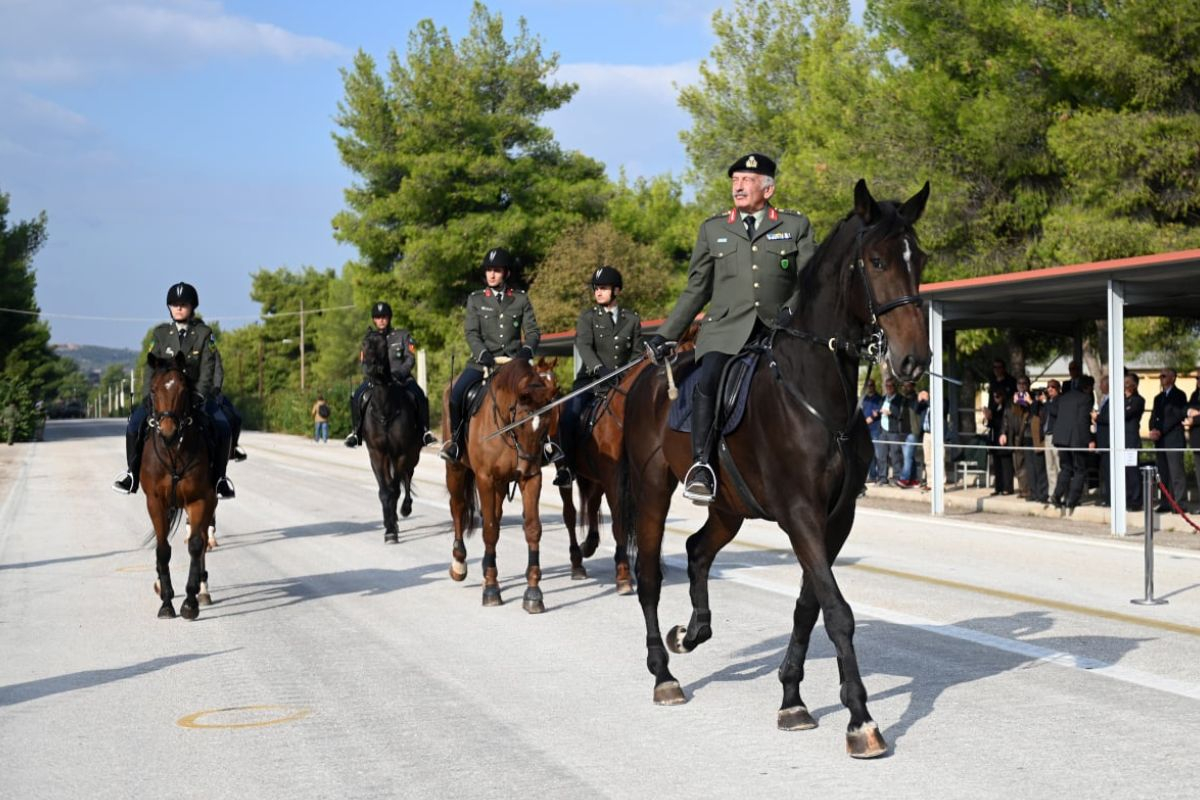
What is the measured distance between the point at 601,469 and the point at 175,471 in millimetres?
3777

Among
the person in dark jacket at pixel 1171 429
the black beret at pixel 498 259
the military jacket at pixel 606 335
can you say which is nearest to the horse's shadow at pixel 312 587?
the military jacket at pixel 606 335

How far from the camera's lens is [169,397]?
37.6 feet

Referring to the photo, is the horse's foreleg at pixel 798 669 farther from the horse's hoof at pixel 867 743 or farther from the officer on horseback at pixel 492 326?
the officer on horseback at pixel 492 326

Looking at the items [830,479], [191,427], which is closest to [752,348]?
[830,479]

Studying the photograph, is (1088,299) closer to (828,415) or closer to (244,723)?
(828,415)

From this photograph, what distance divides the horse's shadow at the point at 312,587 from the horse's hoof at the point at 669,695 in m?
5.22

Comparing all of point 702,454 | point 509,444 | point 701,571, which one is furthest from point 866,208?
point 509,444

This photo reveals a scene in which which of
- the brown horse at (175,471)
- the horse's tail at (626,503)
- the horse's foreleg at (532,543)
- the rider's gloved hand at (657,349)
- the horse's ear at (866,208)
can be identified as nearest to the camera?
the horse's ear at (866,208)

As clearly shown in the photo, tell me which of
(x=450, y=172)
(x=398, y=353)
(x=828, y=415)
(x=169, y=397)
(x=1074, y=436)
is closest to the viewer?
(x=828, y=415)

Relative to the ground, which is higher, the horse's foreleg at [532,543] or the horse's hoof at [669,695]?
the horse's foreleg at [532,543]

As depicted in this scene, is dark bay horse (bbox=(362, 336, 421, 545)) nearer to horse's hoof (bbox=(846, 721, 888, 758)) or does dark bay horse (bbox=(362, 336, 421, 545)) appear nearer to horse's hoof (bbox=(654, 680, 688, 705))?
horse's hoof (bbox=(654, 680, 688, 705))

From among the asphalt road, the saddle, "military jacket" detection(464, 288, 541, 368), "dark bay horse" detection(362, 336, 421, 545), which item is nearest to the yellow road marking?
the asphalt road

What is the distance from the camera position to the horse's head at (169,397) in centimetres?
1136

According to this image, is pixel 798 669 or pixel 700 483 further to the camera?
pixel 700 483
